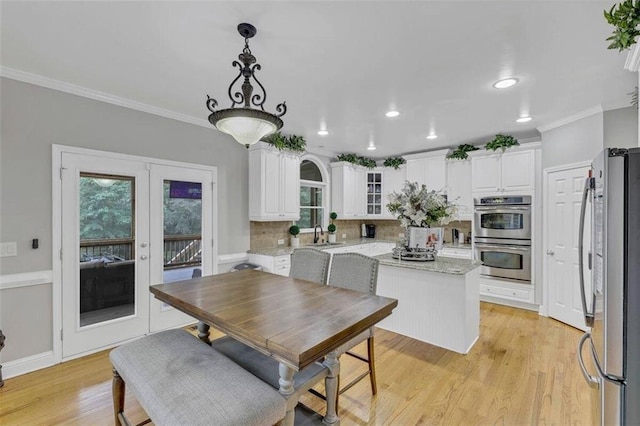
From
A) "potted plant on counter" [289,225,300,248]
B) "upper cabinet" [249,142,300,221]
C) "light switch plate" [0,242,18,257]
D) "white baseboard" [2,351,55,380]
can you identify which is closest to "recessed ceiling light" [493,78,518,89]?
"upper cabinet" [249,142,300,221]

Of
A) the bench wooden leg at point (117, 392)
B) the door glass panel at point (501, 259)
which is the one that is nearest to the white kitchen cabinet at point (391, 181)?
the door glass panel at point (501, 259)

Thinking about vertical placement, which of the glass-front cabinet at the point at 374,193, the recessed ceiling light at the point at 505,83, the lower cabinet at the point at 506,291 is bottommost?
the lower cabinet at the point at 506,291

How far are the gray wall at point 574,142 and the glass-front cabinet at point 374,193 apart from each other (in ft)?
9.37

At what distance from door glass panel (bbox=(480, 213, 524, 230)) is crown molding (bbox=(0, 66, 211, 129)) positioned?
4.37 metres

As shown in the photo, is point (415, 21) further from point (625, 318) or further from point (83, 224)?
point (83, 224)

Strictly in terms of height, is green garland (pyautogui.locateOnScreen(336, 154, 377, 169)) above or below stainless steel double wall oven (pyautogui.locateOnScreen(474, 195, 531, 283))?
above

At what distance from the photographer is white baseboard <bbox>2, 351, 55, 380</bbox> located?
253 centimetres

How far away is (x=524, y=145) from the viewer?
425 centimetres

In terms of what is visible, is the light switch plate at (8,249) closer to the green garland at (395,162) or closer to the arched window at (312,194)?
the arched window at (312,194)

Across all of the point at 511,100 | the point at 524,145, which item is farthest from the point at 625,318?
the point at 524,145

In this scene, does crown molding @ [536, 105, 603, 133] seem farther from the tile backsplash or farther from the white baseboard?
the white baseboard

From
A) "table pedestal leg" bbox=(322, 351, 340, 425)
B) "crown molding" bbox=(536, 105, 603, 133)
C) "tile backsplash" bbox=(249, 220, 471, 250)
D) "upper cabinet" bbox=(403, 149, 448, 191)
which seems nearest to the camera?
"table pedestal leg" bbox=(322, 351, 340, 425)

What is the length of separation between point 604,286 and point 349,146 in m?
4.35

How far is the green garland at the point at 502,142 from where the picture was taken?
14.2 ft
